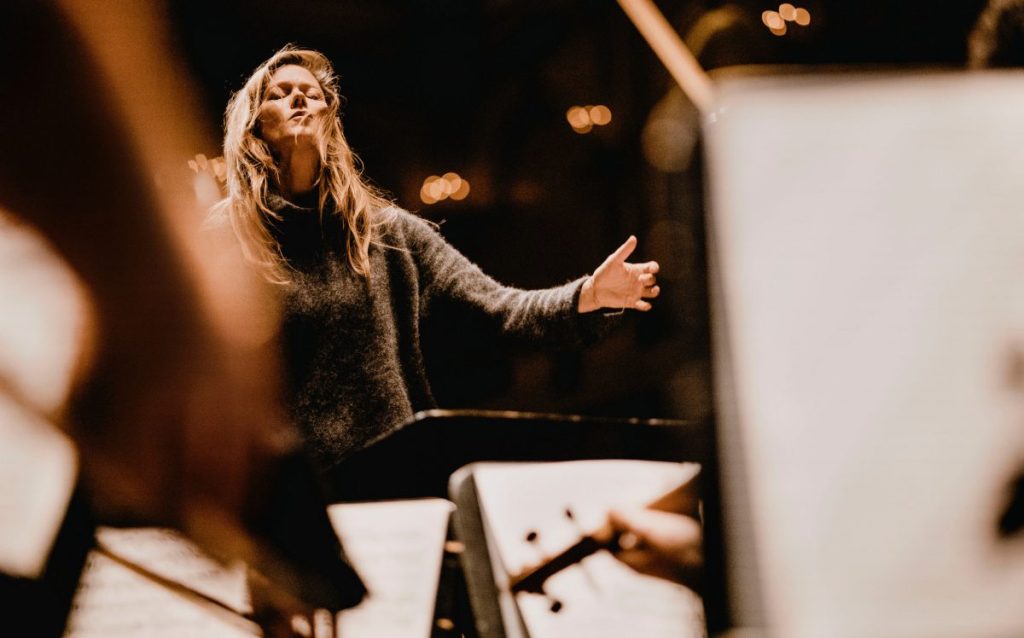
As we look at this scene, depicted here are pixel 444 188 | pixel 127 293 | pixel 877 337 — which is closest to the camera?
pixel 877 337

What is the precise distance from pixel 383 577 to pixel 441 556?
0.07 metres

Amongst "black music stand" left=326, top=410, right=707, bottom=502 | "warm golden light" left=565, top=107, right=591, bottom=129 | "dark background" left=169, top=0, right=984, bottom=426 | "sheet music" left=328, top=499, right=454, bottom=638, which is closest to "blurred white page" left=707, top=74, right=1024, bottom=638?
"black music stand" left=326, top=410, right=707, bottom=502

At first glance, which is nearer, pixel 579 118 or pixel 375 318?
pixel 375 318

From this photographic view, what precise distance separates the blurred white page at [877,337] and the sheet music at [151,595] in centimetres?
57

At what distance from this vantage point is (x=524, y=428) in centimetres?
82

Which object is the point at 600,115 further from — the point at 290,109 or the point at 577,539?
the point at 577,539

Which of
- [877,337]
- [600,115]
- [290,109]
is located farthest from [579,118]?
[877,337]

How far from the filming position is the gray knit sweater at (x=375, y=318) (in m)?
0.96

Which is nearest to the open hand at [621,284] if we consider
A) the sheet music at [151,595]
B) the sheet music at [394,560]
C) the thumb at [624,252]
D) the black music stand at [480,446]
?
the thumb at [624,252]

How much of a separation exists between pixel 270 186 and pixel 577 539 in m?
0.61

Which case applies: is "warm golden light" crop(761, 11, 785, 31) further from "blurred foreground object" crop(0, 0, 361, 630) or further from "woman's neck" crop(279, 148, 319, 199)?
"blurred foreground object" crop(0, 0, 361, 630)

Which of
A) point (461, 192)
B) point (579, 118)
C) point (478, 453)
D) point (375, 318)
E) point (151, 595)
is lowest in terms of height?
point (151, 595)

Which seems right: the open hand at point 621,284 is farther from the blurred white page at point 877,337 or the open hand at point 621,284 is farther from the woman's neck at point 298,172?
the woman's neck at point 298,172

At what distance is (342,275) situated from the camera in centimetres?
100
